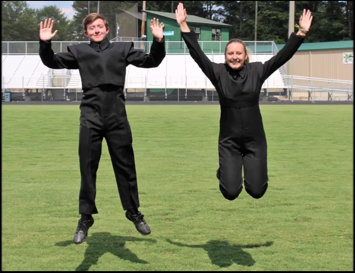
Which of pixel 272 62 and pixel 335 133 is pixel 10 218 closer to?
pixel 272 62

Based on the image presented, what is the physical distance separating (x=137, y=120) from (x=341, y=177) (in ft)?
49.7

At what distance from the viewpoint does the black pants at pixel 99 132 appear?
20.3 feet

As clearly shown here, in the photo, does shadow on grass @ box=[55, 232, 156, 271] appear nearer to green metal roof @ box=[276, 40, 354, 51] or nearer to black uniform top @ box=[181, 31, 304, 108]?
black uniform top @ box=[181, 31, 304, 108]

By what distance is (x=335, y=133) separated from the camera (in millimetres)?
21406

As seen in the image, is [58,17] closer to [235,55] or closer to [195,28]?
[195,28]

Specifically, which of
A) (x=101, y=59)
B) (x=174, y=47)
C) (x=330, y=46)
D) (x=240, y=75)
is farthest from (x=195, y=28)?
(x=101, y=59)

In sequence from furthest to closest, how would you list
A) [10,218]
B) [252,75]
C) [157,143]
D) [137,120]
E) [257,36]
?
[257,36] → [137,120] → [157,143] → [10,218] → [252,75]

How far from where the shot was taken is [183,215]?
8820 millimetres

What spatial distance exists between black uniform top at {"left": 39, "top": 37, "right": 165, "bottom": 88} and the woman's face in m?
0.71

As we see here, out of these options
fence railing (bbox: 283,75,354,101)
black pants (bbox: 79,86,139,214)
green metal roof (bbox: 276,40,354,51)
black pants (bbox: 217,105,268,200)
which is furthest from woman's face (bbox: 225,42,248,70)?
green metal roof (bbox: 276,40,354,51)

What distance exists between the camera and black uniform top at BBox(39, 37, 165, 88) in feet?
20.4

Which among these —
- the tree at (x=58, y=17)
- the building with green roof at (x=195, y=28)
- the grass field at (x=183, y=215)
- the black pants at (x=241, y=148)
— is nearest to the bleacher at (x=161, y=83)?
the building with green roof at (x=195, y=28)

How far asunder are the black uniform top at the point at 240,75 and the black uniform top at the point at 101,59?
0.51 meters

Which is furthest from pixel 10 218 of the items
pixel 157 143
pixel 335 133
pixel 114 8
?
pixel 114 8
